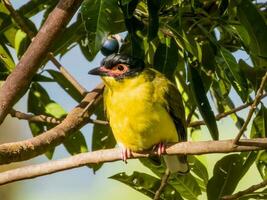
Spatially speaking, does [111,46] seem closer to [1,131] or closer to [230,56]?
[230,56]

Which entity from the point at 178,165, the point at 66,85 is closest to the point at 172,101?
the point at 178,165

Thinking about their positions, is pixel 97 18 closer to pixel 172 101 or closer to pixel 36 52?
pixel 36 52

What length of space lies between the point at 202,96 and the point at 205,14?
0.47m

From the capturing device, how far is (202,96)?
3.79 metres

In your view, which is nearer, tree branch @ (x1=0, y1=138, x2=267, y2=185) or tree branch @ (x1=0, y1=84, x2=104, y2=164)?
tree branch @ (x1=0, y1=138, x2=267, y2=185)

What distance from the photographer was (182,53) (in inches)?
168

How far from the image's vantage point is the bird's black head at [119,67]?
176 inches

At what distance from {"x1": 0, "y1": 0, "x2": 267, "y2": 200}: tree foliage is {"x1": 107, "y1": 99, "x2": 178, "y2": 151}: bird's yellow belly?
0.16 meters

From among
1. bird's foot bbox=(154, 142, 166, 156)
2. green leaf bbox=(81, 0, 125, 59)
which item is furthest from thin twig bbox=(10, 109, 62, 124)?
green leaf bbox=(81, 0, 125, 59)

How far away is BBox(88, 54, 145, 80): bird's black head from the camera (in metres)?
4.48

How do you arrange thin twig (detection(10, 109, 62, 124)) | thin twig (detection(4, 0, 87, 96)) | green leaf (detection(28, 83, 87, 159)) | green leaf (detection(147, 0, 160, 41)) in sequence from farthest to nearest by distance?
green leaf (detection(28, 83, 87, 159))
thin twig (detection(10, 109, 62, 124))
thin twig (detection(4, 0, 87, 96))
green leaf (detection(147, 0, 160, 41))

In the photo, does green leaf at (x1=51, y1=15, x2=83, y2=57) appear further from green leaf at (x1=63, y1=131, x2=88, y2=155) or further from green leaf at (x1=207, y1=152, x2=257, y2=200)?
green leaf at (x1=207, y1=152, x2=257, y2=200)

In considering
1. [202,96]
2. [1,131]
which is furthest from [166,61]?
[1,131]

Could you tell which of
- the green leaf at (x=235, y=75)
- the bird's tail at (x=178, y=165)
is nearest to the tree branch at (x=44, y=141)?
the bird's tail at (x=178, y=165)
